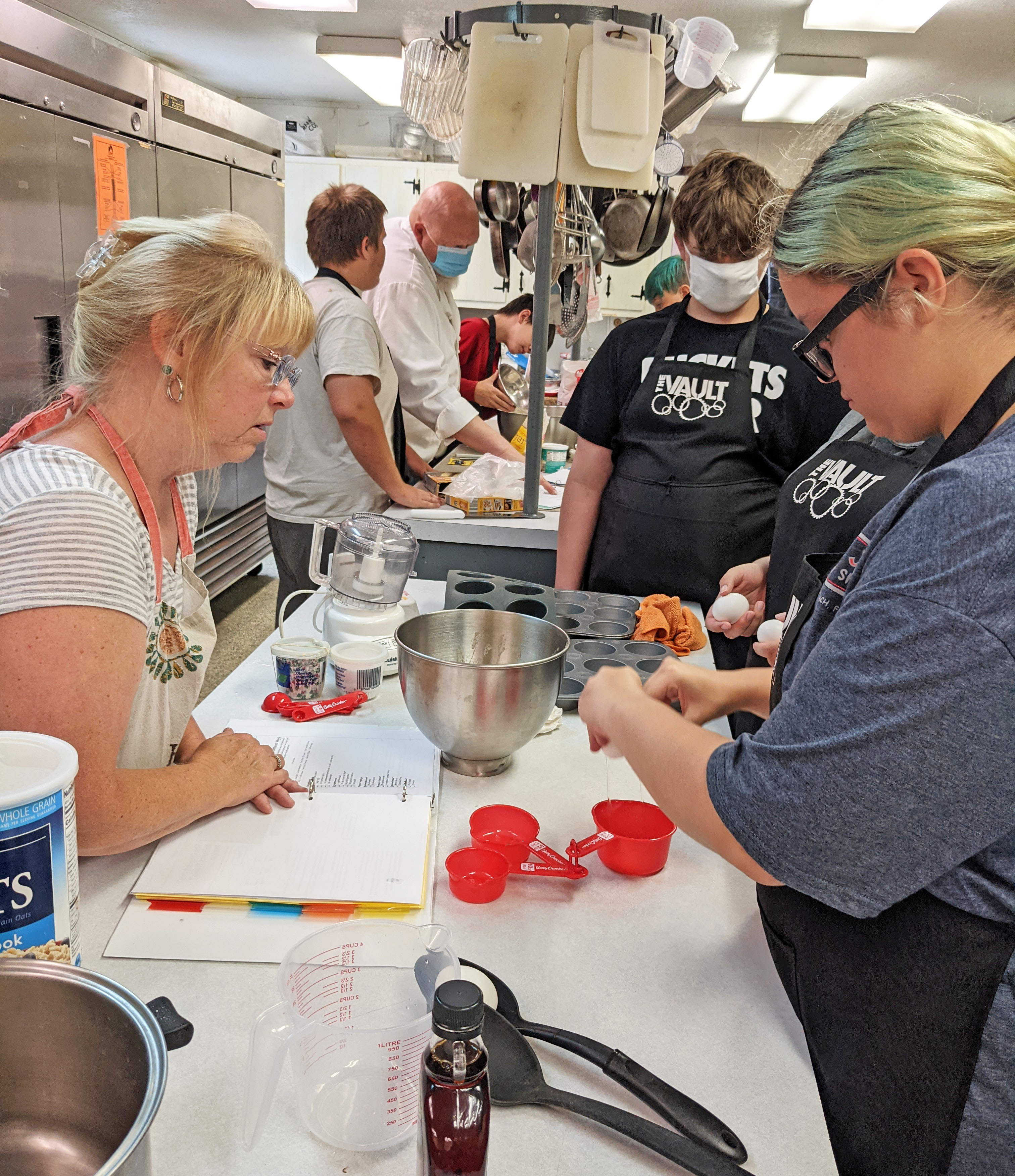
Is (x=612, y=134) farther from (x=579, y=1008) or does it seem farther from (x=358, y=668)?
(x=579, y=1008)

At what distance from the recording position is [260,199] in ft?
16.6

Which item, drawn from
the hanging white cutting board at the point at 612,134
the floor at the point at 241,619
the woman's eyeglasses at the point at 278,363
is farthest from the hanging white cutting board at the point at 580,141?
the floor at the point at 241,619

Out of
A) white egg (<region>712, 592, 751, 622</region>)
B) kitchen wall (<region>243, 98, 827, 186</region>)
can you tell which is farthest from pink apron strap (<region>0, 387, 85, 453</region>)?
kitchen wall (<region>243, 98, 827, 186</region>)

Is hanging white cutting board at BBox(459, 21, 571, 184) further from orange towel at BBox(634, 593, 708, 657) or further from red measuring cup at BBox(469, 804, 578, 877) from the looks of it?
red measuring cup at BBox(469, 804, 578, 877)

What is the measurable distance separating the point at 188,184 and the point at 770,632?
3791mm

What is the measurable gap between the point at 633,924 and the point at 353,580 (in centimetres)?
89

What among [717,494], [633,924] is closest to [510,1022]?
[633,924]

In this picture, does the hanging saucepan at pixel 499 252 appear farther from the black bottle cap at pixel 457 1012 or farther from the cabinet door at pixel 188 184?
the black bottle cap at pixel 457 1012

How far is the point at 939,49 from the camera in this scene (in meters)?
5.68

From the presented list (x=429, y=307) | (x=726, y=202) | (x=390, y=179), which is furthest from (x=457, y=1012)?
(x=390, y=179)

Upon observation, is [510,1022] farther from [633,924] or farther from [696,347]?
[696,347]

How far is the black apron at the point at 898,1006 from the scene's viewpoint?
2.58 ft

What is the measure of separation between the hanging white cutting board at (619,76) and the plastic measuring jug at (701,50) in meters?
0.32

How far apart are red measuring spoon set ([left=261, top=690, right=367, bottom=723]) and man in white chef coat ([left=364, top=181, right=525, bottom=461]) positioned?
2024 millimetres
